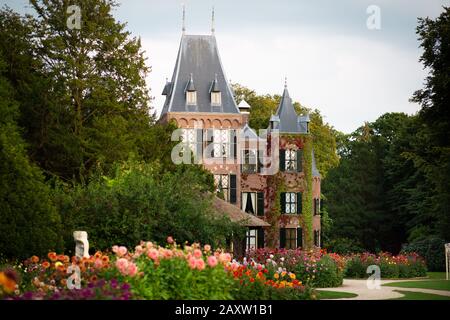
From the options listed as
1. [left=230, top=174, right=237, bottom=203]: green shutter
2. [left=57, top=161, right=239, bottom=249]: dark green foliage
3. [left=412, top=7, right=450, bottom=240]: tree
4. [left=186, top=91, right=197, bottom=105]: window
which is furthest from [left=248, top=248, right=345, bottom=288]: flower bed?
[left=186, top=91, right=197, bottom=105]: window

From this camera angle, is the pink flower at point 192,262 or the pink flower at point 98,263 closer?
the pink flower at point 192,262

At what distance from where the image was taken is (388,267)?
126 feet

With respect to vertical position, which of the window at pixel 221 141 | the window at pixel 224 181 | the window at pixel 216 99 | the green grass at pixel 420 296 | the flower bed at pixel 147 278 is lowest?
the green grass at pixel 420 296

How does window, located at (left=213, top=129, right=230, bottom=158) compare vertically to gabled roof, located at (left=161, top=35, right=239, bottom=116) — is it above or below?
below

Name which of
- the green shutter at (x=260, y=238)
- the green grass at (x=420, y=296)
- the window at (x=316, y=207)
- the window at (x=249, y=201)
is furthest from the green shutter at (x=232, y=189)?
the green grass at (x=420, y=296)

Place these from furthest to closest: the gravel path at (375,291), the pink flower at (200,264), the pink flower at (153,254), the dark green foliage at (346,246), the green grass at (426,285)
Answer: the dark green foliage at (346,246)
the green grass at (426,285)
the gravel path at (375,291)
the pink flower at (153,254)
the pink flower at (200,264)

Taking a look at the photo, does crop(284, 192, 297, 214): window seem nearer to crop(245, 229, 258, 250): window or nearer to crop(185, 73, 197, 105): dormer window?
crop(245, 229, 258, 250): window

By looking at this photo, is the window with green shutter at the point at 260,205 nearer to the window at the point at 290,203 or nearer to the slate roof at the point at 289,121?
the window at the point at 290,203

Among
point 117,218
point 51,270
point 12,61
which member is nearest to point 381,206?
point 12,61

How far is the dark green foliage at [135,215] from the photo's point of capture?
2630cm

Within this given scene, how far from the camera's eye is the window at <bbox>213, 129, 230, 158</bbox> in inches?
2007

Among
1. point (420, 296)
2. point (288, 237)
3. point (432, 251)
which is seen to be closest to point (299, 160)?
point (288, 237)

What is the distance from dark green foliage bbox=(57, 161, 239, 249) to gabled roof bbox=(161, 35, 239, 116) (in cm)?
2353
